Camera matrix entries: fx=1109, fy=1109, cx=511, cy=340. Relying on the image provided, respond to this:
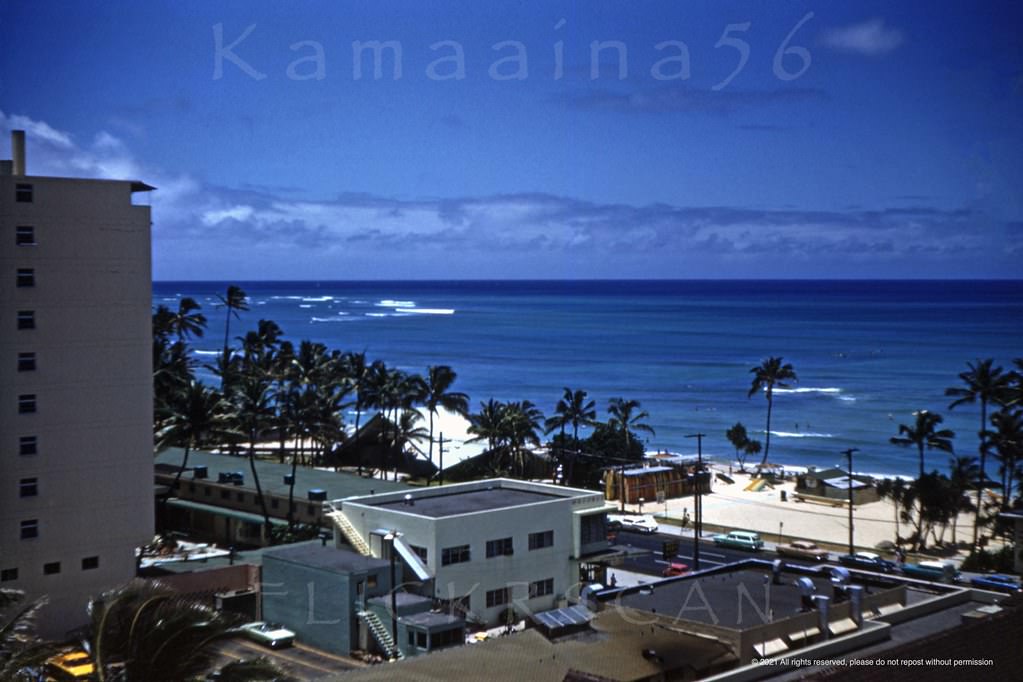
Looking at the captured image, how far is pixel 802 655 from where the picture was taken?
754 inches

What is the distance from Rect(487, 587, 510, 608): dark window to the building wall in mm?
11147

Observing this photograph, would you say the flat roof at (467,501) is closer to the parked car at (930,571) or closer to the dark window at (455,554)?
the dark window at (455,554)

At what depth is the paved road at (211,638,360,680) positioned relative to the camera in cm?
3025

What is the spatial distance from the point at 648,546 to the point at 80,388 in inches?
1033

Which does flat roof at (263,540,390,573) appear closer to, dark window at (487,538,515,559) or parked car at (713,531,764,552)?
dark window at (487,538,515,559)

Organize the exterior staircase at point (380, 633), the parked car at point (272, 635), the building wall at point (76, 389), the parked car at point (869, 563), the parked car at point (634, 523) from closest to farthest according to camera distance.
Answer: the exterior staircase at point (380, 633) < the building wall at point (76, 389) < the parked car at point (272, 635) < the parked car at point (869, 563) < the parked car at point (634, 523)

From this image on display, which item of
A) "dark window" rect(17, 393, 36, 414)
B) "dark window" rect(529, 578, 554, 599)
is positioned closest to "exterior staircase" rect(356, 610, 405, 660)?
"dark window" rect(529, 578, 554, 599)

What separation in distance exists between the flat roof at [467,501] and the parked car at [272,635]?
5797 mm

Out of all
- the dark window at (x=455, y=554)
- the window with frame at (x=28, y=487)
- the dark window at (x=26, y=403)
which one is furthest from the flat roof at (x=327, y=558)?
the dark window at (x=26, y=403)

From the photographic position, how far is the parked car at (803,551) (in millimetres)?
47344

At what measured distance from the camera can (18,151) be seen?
3312 cm

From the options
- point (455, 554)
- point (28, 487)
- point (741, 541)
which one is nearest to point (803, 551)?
point (741, 541)

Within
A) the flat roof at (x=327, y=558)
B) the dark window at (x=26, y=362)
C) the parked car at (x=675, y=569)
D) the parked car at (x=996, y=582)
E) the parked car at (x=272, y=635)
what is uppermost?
the dark window at (x=26, y=362)

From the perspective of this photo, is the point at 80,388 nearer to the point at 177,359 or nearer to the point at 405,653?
the point at 405,653
